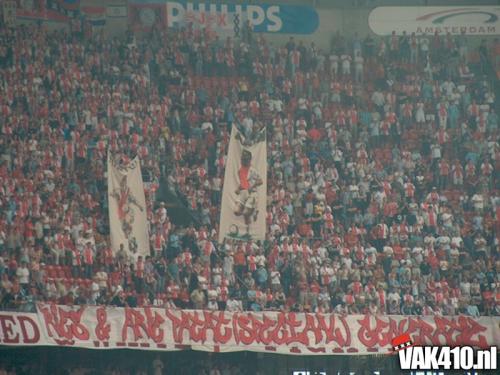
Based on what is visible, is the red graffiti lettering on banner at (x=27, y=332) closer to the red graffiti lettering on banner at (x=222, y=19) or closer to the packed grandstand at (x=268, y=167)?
the packed grandstand at (x=268, y=167)

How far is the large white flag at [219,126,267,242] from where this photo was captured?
3059cm

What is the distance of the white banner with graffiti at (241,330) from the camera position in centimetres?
2736

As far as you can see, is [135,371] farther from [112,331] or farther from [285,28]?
[285,28]

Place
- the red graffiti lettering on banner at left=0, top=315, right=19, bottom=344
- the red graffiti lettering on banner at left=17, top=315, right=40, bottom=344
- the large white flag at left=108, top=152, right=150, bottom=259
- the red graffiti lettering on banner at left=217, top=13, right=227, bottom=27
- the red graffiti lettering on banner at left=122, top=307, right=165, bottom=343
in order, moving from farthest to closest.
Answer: the red graffiti lettering on banner at left=217, top=13, right=227, bottom=27, the large white flag at left=108, top=152, right=150, bottom=259, the red graffiti lettering on banner at left=122, top=307, right=165, bottom=343, the red graffiti lettering on banner at left=17, top=315, right=40, bottom=344, the red graffiti lettering on banner at left=0, top=315, right=19, bottom=344

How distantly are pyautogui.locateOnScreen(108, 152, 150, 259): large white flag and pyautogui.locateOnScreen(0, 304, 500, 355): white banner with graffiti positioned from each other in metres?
2.58

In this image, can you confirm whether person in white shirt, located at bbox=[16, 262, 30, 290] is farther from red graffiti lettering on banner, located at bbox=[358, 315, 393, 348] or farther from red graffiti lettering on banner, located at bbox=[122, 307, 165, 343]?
red graffiti lettering on banner, located at bbox=[358, 315, 393, 348]

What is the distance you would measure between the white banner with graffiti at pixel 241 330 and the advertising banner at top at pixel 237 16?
38.4 ft

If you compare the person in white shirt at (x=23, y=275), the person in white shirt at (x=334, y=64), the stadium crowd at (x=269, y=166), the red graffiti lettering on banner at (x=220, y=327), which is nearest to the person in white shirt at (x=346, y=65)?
the stadium crowd at (x=269, y=166)

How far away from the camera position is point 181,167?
32.6 metres

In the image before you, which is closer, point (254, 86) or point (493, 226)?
point (493, 226)

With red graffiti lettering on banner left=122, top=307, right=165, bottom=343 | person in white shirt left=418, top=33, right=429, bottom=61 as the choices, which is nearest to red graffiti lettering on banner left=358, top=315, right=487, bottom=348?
red graffiti lettering on banner left=122, top=307, right=165, bottom=343

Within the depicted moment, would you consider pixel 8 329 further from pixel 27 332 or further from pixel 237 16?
pixel 237 16

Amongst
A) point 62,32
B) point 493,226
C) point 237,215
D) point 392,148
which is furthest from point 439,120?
point 62,32

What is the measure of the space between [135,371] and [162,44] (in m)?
10.8
